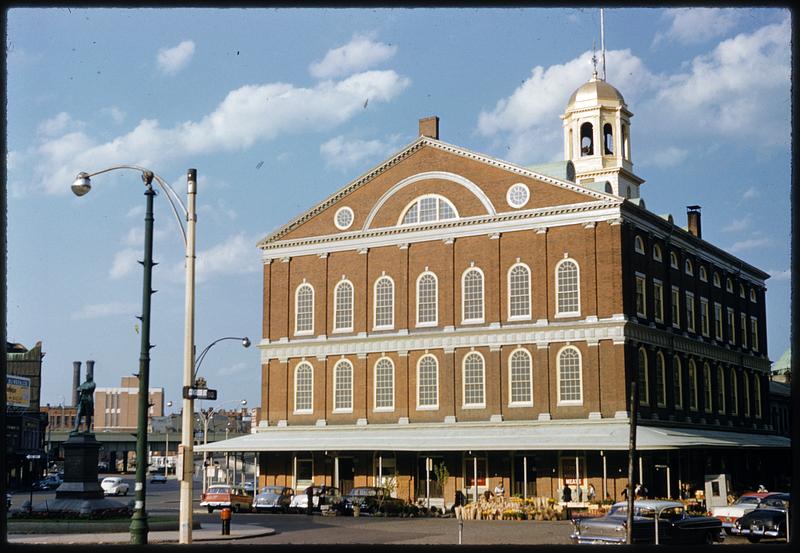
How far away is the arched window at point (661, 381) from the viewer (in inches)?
2384

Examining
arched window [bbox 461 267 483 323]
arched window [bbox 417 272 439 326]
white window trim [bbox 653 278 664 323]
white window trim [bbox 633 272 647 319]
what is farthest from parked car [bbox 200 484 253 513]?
white window trim [bbox 653 278 664 323]

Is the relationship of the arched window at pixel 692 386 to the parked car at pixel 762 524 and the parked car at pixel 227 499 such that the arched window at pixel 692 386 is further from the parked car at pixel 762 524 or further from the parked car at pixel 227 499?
the parked car at pixel 762 524

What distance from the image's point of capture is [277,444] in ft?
207

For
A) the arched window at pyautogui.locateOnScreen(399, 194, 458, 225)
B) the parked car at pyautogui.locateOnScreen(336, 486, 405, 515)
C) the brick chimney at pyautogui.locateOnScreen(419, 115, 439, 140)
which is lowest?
the parked car at pyautogui.locateOnScreen(336, 486, 405, 515)

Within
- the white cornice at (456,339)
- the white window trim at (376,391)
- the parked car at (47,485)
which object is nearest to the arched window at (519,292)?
the white cornice at (456,339)

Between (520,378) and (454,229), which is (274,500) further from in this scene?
(454,229)

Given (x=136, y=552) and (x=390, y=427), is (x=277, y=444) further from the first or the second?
(x=136, y=552)

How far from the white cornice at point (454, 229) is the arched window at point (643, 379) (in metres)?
7.92

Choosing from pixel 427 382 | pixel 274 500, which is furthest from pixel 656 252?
pixel 274 500

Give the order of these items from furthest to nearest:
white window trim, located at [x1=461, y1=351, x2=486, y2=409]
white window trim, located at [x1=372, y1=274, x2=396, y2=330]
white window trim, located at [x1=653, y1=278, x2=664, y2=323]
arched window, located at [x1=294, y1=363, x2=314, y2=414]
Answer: arched window, located at [x1=294, y1=363, x2=314, y2=414] < white window trim, located at [x1=372, y1=274, x2=396, y2=330] < white window trim, located at [x1=653, y1=278, x2=664, y2=323] < white window trim, located at [x1=461, y1=351, x2=486, y2=409]

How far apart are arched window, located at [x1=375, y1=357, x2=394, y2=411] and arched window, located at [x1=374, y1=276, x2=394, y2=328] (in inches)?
84.7

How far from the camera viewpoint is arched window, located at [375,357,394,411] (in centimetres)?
6278

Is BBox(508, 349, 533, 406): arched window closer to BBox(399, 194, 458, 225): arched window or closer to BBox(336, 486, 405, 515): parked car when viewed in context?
BBox(399, 194, 458, 225): arched window

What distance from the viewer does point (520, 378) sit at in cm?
5850
